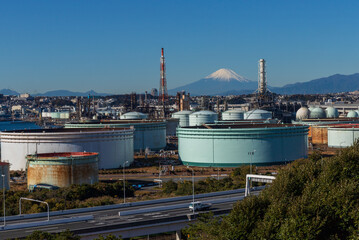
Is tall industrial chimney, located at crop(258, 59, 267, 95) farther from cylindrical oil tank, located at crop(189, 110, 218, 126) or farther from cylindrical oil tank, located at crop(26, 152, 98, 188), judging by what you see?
cylindrical oil tank, located at crop(26, 152, 98, 188)

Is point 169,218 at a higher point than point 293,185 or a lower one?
lower

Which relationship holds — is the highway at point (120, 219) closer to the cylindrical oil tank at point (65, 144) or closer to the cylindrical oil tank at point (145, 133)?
the cylindrical oil tank at point (65, 144)

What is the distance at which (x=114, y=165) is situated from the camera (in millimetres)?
57625

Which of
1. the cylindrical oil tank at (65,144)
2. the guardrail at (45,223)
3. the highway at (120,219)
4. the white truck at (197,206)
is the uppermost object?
the cylindrical oil tank at (65,144)

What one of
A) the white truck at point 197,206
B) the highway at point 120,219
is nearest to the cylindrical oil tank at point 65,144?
the highway at point 120,219

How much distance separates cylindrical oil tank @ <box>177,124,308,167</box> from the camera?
56719mm

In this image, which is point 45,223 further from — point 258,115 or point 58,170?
point 258,115

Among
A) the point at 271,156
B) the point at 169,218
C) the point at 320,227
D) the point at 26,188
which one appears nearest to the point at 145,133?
the point at 271,156

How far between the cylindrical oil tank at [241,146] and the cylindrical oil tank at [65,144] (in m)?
7.09

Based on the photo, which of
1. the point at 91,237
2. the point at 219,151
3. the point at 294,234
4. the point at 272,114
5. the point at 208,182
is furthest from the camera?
the point at 272,114

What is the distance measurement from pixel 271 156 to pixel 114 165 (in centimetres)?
1462

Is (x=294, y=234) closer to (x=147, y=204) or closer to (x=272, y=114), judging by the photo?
(x=147, y=204)

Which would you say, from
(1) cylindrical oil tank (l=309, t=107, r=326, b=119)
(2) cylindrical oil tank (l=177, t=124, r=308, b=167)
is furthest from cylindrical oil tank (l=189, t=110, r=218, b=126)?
(2) cylindrical oil tank (l=177, t=124, r=308, b=167)

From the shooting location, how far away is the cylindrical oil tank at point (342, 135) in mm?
70188
